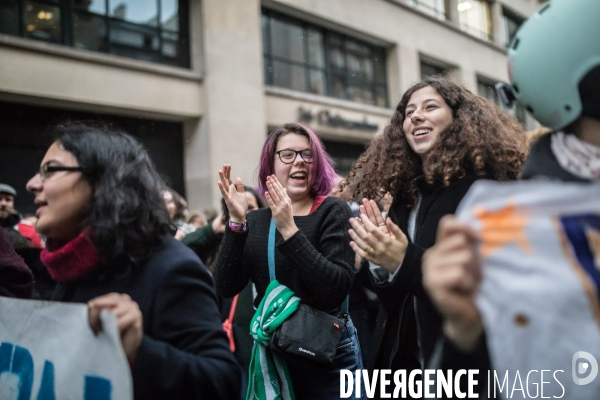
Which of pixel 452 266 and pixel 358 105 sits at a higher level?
pixel 358 105

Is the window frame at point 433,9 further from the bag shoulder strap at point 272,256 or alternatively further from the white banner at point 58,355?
the white banner at point 58,355

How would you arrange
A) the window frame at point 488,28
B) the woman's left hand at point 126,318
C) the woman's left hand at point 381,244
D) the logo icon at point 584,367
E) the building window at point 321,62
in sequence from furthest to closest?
1. the window frame at point 488,28
2. the building window at point 321,62
3. the woman's left hand at point 381,244
4. the woman's left hand at point 126,318
5. the logo icon at point 584,367

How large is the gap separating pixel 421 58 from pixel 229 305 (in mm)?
14166

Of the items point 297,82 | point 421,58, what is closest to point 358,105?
point 297,82

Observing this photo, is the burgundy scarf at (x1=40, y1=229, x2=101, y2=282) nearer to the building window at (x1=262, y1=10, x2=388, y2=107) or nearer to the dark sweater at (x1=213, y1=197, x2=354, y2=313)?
the dark sweater at (x1=213, y1=197, x2=354, y2=313)

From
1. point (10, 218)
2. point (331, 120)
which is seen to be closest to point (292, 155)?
point (10, 218)

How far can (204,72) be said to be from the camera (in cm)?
1108

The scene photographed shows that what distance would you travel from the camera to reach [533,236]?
109 centimetres

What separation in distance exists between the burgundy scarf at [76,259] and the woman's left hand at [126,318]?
230mm

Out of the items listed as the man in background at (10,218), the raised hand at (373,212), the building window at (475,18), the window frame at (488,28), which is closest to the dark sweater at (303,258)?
the raised hand at (373,212)

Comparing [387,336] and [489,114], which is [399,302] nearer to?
[387,336]

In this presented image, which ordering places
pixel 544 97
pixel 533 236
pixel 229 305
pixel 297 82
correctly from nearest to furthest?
1. pixel 533 236
2. pixel 544 97
3. pixel 229 305
4. pixel 297 82

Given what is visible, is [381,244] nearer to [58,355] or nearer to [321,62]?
[58,355]

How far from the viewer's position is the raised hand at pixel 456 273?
110 cm
